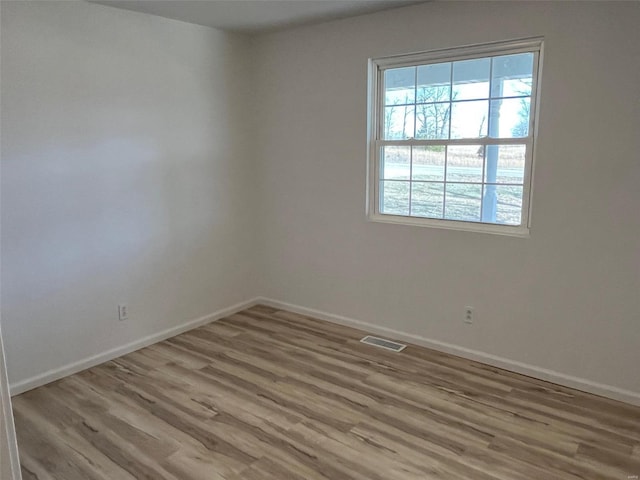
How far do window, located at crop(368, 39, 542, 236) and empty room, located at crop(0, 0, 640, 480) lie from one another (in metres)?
0.02

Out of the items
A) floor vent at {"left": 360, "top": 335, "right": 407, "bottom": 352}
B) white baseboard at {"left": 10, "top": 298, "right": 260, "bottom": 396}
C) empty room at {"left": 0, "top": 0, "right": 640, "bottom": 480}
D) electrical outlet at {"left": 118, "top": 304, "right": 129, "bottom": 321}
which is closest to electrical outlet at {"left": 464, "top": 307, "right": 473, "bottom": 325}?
empty room at {"left": 0, "top": 0, "right": 640, "bottom": 480}

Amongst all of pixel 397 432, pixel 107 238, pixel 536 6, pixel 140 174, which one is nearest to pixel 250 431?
pixel 397 432

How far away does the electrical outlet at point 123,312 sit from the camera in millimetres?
3592

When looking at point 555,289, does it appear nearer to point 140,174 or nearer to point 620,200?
point 620,200

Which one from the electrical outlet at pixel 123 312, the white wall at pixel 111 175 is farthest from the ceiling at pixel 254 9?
the electrical outlet at pixel 123 312

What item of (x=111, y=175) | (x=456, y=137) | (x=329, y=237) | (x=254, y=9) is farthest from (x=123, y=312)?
(x=456, y=137)

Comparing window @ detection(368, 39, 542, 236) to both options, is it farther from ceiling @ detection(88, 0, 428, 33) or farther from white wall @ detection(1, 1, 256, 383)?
white wall @ detection(1, 1, 256, 383)

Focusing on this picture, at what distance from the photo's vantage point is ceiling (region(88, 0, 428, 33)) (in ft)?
10.7

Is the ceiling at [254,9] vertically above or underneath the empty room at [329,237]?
above

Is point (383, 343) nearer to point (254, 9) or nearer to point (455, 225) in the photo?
point (455, 225)

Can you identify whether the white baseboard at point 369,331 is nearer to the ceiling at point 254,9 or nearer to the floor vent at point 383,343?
the floor vent at point 383,343

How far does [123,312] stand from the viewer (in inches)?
142

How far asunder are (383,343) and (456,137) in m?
1.65

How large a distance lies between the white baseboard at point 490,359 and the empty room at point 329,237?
0.05ft
